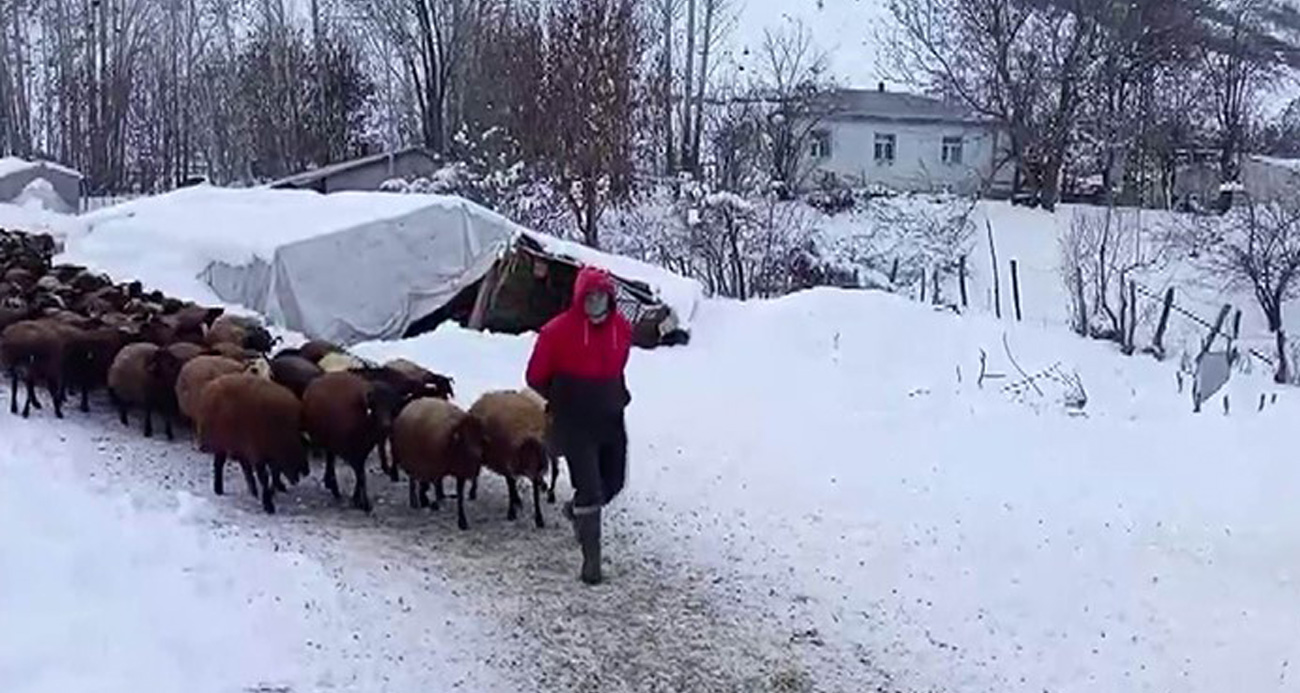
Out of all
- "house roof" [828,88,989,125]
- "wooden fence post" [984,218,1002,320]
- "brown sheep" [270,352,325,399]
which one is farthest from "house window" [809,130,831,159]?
"brown sheep" [270,352,325,399]

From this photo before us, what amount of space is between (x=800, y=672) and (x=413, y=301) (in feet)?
33.8

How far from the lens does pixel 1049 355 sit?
15617 mm

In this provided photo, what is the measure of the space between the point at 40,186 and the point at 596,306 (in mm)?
20369

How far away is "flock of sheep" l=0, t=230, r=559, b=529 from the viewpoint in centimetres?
848

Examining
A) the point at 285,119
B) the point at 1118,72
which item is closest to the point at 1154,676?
the point at 285,119

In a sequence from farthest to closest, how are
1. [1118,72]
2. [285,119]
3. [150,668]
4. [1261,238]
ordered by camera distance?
[1118,72] < [285,119] < [1261,238] < [150,668]

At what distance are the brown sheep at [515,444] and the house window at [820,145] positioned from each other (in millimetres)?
35807

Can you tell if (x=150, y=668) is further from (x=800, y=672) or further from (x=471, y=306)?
(x=471, y=306)

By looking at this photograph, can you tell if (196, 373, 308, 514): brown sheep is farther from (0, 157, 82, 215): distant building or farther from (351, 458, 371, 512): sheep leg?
(0, 157, 82, 215): distant building

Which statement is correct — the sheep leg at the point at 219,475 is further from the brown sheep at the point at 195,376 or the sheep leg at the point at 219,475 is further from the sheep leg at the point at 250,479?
the brown sheep at the point at 195,376

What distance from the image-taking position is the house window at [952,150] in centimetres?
4547

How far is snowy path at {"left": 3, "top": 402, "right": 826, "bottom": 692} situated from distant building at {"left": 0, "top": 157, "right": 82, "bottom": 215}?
16.4 meters

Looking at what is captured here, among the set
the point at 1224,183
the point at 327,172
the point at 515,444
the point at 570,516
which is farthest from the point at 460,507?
the point at 1224,183

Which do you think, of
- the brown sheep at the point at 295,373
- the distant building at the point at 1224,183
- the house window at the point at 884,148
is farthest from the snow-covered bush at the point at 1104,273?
the house window at the point at 884,148
